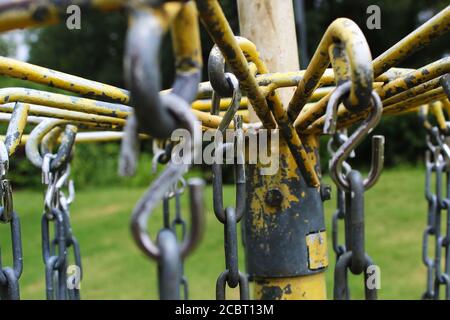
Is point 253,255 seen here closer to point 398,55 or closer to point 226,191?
point 398,55

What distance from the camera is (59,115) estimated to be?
85 centimetres

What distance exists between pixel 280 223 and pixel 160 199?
0.60 meters

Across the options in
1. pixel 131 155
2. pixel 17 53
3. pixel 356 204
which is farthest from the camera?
pixel 17 53

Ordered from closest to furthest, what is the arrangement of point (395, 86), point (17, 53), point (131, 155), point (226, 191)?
1. point (131, 155)
2. point (395, 86)
3. point (226, 191)
4. point (17, 53)

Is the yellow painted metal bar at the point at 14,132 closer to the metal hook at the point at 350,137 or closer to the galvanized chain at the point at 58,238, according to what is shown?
the galvanized chain at the point at 58,238

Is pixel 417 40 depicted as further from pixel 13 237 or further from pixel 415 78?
pixel 13 237

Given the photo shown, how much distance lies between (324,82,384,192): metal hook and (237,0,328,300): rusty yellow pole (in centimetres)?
31

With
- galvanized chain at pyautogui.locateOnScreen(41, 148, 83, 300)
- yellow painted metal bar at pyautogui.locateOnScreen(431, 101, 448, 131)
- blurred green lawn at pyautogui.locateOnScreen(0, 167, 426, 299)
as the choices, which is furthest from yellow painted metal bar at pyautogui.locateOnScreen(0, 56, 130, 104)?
blurred green lawn at pyautogui.locateOnScreen(0, 167, 426, 299)

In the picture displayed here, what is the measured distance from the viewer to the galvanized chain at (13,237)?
693mm

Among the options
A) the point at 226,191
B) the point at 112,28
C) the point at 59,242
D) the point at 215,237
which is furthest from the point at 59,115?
the point at 112,28

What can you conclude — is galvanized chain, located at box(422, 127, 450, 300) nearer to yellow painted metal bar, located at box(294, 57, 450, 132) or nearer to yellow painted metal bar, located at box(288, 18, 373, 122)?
yellow painted metal bar, located at box(294, 57, 450, 132)

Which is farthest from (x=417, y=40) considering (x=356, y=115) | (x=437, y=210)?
(x=437, y=210)

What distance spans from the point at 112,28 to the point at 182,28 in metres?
10.4

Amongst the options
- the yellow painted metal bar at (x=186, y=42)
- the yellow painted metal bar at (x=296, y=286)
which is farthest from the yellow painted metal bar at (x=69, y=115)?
the yellow painted metal bar at (x=186, y=42)
